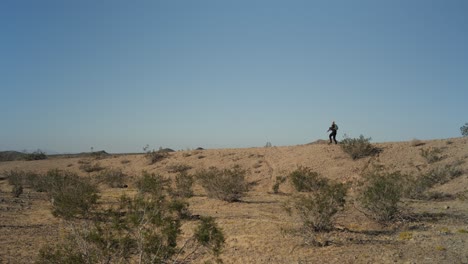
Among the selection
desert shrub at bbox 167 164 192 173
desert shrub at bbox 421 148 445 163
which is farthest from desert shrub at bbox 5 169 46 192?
desert shrub at bbox 421 148 445 163

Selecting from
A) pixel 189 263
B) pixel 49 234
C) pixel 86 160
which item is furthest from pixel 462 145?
pixel 86 160

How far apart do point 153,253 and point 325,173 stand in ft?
67.9

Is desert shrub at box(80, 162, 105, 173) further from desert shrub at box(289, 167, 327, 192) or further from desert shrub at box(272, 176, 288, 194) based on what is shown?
desert shrub at box(289, 167, 327, 192)

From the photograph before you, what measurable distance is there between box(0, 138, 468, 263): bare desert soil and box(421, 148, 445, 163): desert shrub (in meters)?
0.35

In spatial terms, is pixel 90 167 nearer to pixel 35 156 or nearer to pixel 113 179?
pixel 113 179

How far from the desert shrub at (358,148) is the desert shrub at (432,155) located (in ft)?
11.7

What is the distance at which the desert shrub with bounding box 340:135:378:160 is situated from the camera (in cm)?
2675

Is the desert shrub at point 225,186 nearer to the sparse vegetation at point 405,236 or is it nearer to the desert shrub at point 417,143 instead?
the sparse vegetation at point 405,236

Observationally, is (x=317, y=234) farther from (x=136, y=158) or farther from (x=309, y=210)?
(x=136, y=158)

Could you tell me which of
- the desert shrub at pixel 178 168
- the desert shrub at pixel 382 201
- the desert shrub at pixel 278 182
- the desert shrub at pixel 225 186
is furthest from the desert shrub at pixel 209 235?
A: the desert shrub at pixel 178 168

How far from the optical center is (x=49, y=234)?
43.0 ft

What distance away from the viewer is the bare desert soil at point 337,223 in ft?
32.6

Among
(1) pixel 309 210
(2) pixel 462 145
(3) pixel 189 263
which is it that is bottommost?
(3) pixel 189 263

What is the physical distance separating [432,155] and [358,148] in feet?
15.3
